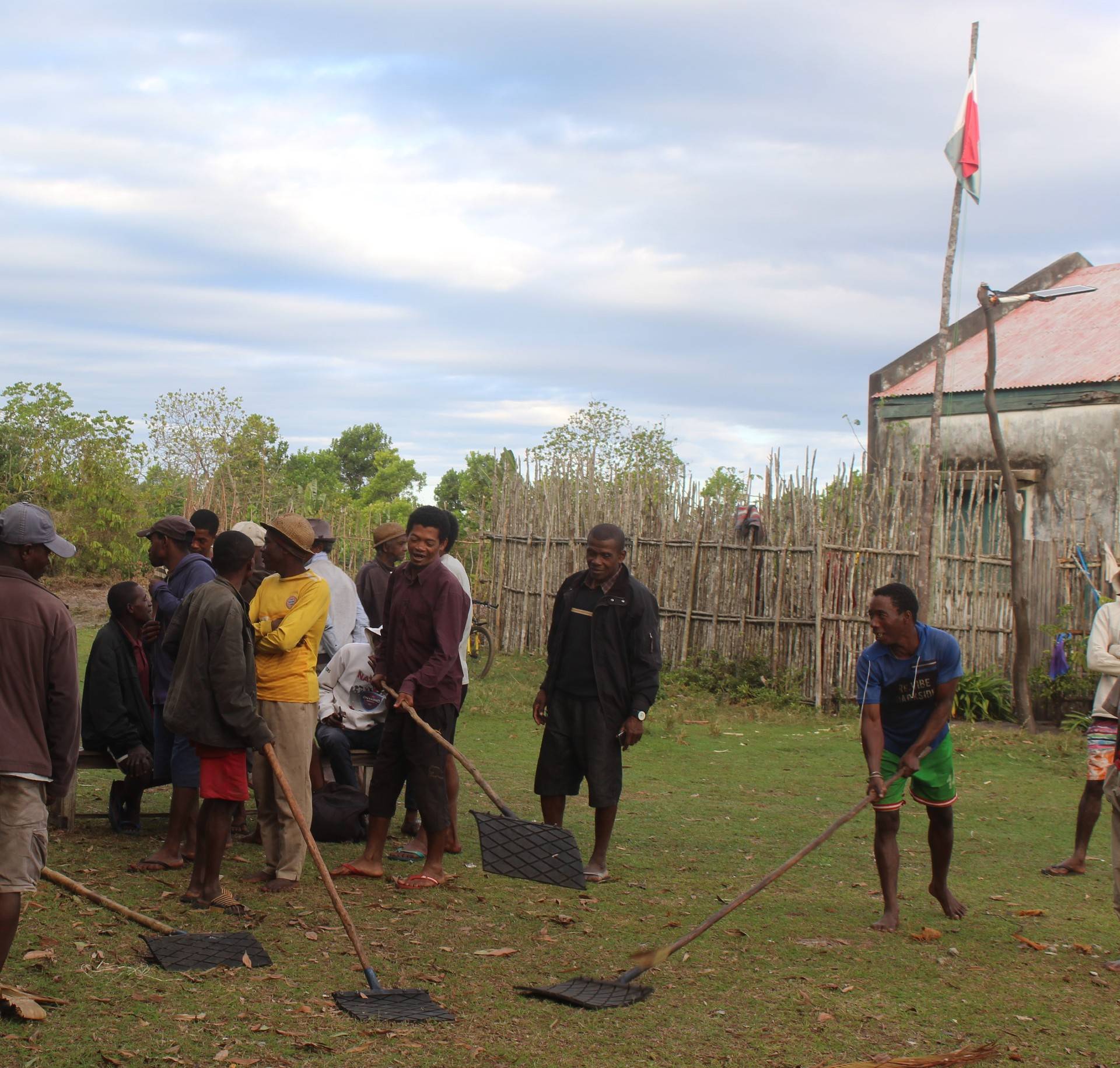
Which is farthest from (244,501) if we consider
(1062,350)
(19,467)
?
(1062,350)

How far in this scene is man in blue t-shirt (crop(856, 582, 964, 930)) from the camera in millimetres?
5840

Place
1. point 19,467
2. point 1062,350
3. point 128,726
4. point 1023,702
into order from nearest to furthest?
point 128,726
point 1023,702
point 1062,350
point 19,467

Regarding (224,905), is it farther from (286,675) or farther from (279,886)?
(286,675)

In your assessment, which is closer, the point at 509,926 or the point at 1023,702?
the point at 509,926

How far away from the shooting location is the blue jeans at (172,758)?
618 centimetres

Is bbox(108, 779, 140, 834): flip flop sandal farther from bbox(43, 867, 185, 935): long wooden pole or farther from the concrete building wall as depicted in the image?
the concrete building wall

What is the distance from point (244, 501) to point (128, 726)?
18.3 metres

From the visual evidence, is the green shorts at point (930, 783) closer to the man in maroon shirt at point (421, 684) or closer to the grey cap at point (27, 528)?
the man in maroon shirt at point (421, 684)

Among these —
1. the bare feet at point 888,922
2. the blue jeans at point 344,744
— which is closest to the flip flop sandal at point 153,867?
the blue jeans at point 344,744

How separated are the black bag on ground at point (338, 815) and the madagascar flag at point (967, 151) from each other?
1136 cm

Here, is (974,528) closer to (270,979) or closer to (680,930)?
(680,930)

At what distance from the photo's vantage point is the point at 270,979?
4641 millimetres

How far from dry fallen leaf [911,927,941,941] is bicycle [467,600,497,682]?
34.3 feet

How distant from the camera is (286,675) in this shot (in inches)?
238
